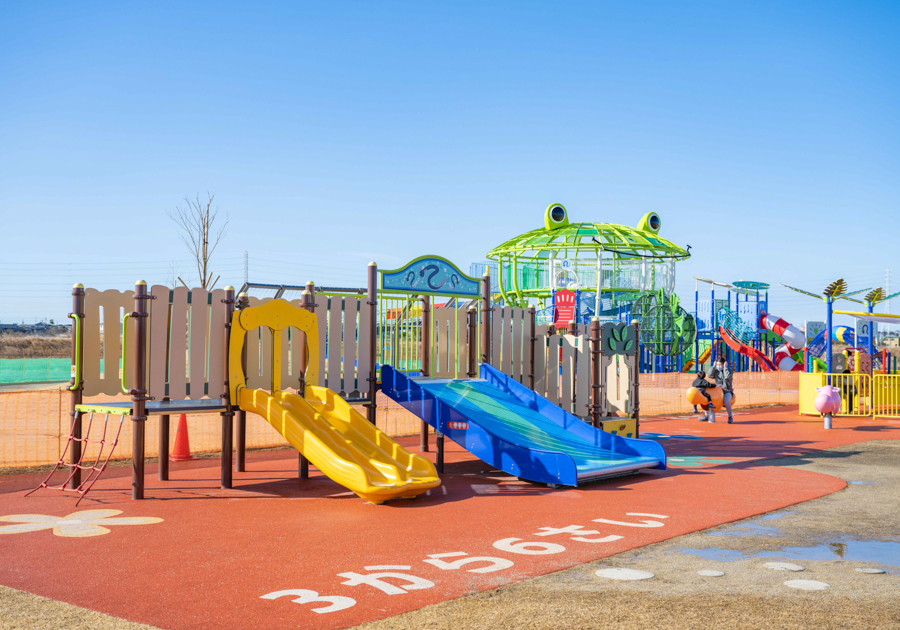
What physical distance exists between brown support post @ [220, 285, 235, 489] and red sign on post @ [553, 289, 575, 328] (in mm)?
23232

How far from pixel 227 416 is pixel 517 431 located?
4014mm

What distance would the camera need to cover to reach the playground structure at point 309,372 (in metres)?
9.51

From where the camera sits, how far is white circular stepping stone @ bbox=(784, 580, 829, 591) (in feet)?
17.6

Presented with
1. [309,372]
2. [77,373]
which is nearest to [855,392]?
[309,372]

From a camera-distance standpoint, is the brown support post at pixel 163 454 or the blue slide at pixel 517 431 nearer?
the blue slide at pixel 517 431

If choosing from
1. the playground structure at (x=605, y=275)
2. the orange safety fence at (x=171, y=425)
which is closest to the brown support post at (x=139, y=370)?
the orange safety fence at (x=171, y=425)

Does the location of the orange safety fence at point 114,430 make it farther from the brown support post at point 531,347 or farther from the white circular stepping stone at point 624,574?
the white circular stepping stone at point 624,574

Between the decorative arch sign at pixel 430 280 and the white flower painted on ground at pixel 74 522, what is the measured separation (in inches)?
214

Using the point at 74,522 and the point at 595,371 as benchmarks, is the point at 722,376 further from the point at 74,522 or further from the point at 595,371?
the point at 74,522

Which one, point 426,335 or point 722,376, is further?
point 722,376

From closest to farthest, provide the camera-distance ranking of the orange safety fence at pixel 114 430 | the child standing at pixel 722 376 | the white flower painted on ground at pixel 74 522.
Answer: the white flower painted on ground at pixel 74 522, the orange safety fence at pixel 114 430, the child standing at pixel 722 376

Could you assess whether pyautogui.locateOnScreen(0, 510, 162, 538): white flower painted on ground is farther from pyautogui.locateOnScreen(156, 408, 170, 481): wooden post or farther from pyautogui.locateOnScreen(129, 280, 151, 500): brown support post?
pyautogui.locateOnScreen(156, 408, 170, 481): wooden post

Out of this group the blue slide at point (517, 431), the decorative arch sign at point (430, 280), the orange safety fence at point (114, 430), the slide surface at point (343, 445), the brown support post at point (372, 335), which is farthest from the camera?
the orange safety fence at point (114, 430)

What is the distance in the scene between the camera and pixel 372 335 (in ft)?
38.3
